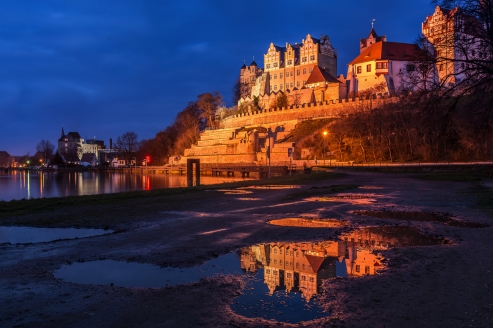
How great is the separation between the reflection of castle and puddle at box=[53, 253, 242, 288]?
589 mm

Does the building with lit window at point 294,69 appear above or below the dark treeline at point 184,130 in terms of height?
above

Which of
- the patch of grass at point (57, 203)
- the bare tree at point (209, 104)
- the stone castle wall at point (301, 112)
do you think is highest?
the bare tree at point (209, 104)

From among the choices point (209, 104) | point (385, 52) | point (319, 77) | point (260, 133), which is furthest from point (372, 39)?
point (209, 104)

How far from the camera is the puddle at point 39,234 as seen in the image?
33.4ft

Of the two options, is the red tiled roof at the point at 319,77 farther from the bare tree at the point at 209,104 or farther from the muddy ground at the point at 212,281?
the muddy ground at the point at 212,281

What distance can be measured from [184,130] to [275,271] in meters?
117

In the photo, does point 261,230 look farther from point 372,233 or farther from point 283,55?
point 283,55

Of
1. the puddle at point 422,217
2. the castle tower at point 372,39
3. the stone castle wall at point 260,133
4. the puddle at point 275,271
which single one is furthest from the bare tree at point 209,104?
the puddle at point 275,271

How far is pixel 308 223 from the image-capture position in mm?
12102

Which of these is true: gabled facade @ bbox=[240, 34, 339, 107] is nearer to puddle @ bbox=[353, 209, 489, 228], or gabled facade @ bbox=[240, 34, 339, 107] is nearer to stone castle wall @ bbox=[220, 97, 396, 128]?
stone castle wall @ bbox=[220, 97, 396, 128]

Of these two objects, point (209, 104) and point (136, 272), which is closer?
point (136, 272)

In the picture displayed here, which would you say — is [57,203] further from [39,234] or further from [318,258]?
[318,258]

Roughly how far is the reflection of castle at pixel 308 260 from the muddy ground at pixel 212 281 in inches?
13.9

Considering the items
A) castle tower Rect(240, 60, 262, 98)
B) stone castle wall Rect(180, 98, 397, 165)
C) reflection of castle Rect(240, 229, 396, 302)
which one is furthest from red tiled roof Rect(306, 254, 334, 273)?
castle tower Rect(240, 60, 262, 98)
